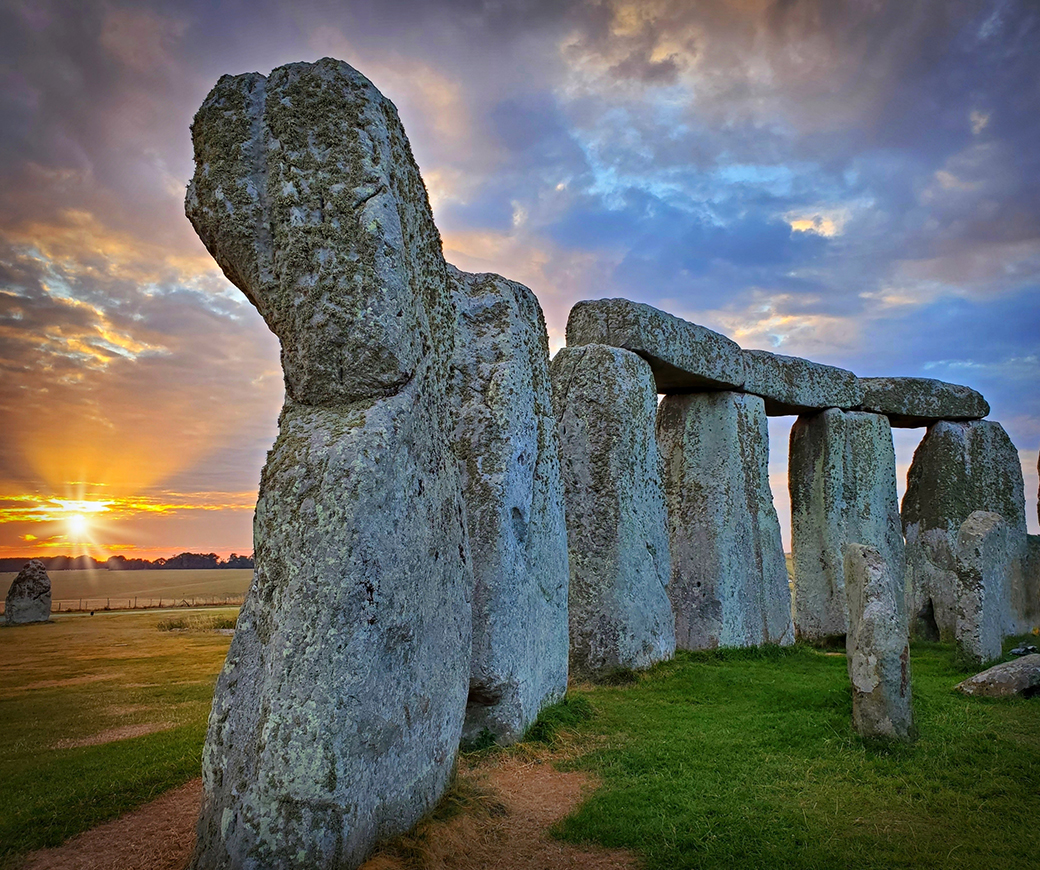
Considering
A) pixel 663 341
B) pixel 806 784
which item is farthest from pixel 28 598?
pixel 806 784

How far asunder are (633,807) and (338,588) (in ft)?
8.01

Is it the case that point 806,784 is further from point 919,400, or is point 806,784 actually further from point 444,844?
point 919,400

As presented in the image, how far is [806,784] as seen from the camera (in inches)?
195

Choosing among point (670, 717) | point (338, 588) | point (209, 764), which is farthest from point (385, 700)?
point (670, 717)

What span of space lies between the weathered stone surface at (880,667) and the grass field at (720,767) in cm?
18

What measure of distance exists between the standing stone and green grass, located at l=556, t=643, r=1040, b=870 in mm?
1403

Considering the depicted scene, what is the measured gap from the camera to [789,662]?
10.1 meters

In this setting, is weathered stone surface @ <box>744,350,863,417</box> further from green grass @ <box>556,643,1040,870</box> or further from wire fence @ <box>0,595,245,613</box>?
wire fence @ <box>0,595,245,613</box>

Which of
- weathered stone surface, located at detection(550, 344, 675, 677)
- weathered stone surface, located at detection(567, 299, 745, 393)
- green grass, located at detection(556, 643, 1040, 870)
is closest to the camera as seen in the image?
green grass, located at detection(556, 643, 1040, 870)

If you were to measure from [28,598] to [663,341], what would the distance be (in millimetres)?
17272

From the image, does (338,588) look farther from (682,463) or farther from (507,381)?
(682,463)

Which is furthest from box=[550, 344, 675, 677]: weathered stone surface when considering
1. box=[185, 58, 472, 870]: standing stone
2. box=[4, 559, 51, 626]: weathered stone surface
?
box=[4, 559, 51, 626]: weathered stone surface

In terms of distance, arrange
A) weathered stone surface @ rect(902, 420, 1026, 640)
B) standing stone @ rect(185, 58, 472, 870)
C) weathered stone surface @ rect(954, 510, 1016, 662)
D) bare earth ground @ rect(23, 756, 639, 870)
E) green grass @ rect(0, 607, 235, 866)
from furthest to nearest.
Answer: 1. weathered stone surface @ rect(902, 420, 1026, 640)
2. weathered stone surface @ rect(954, 510, 1016, 662)
3. green grass @ rect(0, 607, 235, 866)
4. bare earth ground @ rect(23, 756, 639, 870)
5. standing stone @ rect(185, 58, 472, 870)

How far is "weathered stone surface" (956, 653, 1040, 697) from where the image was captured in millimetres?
7176
